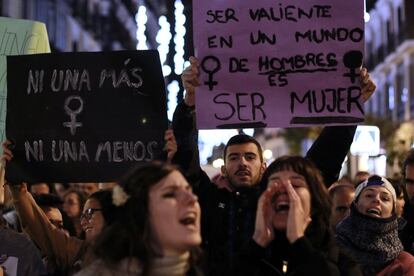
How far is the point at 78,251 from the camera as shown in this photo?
18.9 feet

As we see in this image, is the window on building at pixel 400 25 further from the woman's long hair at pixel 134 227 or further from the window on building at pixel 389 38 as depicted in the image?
the woman's long hair at pixel 134 227

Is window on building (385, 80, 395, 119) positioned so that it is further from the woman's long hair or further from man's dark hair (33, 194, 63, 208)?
the woman's long hair

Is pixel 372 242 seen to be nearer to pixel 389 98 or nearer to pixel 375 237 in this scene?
pixel 375 237

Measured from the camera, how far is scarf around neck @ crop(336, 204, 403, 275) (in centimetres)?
563

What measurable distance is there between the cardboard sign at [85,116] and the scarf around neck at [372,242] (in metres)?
1.11

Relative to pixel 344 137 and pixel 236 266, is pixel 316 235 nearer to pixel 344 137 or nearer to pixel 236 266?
pixel 236 266

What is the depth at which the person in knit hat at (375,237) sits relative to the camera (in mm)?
5633

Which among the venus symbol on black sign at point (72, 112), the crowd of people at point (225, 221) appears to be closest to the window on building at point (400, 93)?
the crowd of people at point (225, 221)

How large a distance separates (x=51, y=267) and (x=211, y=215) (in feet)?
3.30

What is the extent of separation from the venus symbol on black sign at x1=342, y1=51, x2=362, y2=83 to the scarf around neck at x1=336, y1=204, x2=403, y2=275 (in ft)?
2.45

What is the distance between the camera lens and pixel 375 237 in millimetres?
A: 5672

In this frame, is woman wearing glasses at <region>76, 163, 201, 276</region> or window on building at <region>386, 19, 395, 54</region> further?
window on building at <region>386, 19, 395, 54</region>

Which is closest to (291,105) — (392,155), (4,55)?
(4,55)

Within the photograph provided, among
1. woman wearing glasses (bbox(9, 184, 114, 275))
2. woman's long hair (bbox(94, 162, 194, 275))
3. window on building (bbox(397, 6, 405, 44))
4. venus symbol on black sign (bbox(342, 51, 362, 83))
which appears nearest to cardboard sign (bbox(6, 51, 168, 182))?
woman wearing glasses (bbox(9, 184, 114, 275))
